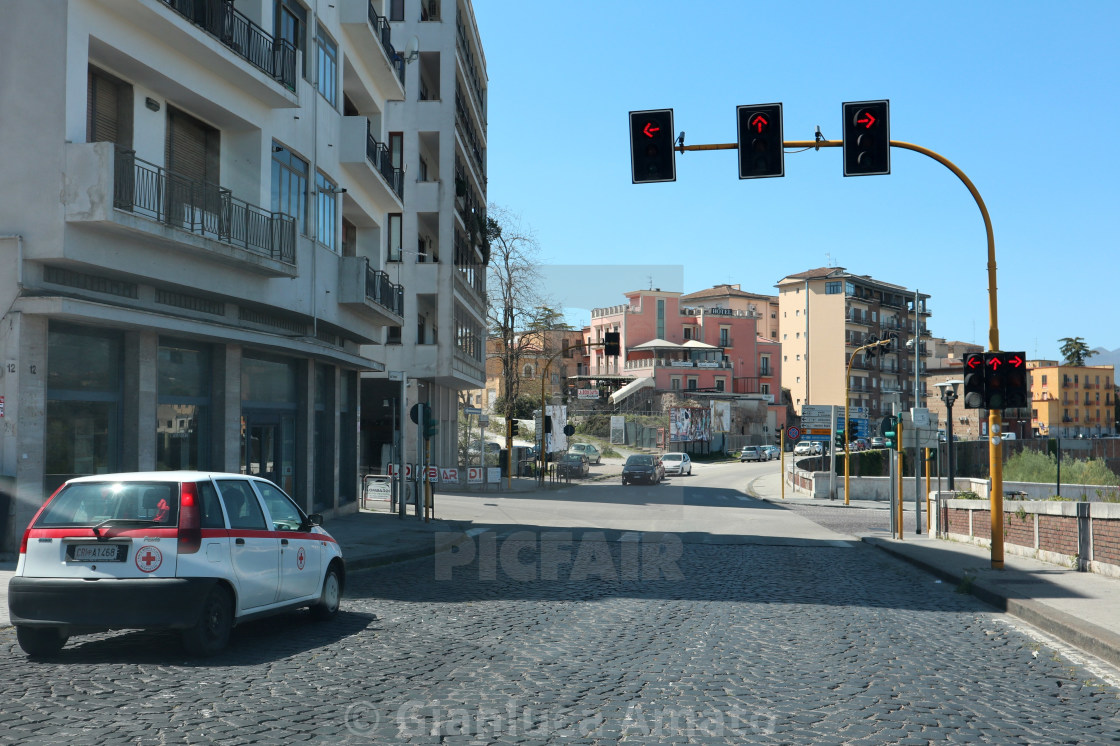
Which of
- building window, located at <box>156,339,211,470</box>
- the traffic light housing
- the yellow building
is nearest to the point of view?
building window, located at <box>156,339,211,470</box>

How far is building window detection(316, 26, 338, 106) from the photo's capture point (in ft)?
76.4

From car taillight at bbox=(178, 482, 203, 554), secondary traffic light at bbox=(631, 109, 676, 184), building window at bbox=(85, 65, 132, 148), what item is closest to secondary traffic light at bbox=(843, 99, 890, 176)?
secondary traffic light at bbox=(631, 109, 676, 184)

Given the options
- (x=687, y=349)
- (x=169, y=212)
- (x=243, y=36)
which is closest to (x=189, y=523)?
(x=169, y=212)

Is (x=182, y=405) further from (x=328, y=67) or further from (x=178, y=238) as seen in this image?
(x=328, y=67)

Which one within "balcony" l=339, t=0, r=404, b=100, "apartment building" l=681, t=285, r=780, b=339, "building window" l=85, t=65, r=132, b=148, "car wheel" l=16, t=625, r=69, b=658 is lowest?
"car wheel" l=16, t=625, r=69, b=658

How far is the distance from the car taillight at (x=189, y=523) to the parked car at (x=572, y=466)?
41488 millimetres

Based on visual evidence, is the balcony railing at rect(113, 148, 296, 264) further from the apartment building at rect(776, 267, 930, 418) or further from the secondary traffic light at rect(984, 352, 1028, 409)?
the apartment building at rect(776, 267, 930, 418)

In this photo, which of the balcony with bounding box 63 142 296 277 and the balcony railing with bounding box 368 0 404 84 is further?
the balcony railing with bounding box 368 0 404 84

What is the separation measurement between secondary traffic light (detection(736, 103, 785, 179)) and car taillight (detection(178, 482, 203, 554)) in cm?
720

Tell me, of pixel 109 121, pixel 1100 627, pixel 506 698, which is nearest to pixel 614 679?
Answer: pixel 506 698

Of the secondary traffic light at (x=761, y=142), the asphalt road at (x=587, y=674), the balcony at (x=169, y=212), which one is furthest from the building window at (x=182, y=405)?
the secondary traffic light at (x=761, y=142)

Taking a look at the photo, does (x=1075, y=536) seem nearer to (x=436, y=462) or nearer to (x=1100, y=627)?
(x=1100, y=627)

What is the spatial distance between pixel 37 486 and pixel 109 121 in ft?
19.6

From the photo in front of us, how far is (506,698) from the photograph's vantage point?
6.92 meters
